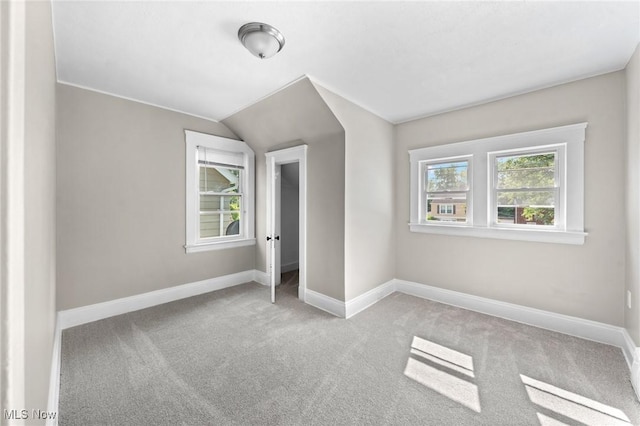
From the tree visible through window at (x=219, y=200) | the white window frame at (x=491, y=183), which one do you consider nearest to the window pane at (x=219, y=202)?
the tree visible through window at (x=219, y=200)

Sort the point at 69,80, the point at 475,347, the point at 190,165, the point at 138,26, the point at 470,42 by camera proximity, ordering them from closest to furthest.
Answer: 1. the point at 138,26
2. the point at 470,42
3. the point at 475,347
4. the point at 69,80
5. the point at 190,165

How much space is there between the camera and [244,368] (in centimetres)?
216

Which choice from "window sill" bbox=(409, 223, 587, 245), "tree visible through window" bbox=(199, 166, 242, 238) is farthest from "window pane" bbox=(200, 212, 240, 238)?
"window sill" bbox=(409, 223, 587, 245)

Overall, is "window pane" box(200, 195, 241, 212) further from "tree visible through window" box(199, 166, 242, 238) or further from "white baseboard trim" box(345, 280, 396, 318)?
"white baseboard trim" box(345, 280, 396, 318)

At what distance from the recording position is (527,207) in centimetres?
302

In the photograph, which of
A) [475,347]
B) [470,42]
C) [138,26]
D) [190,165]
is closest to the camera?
[138,26]

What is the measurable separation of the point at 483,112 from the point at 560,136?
0.83m

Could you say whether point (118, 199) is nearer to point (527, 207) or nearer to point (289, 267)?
point (289, 267)

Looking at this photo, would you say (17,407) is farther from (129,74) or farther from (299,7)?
(129,74)

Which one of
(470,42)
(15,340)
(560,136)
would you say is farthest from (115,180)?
(560,136)

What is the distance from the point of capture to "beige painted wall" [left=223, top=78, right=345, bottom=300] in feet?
9.95

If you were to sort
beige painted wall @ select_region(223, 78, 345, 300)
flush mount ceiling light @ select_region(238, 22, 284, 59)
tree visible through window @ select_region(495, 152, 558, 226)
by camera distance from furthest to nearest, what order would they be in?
beige painted wall @ select_region(223, 78, 345, 300), tree visible through window @ select_region(495, 152, 558, 226), flush mount ceiling light @ select_region(238, 22, 284, 59)

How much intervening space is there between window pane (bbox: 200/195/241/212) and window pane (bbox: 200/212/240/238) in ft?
0.33

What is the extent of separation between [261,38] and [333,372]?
2.66m
